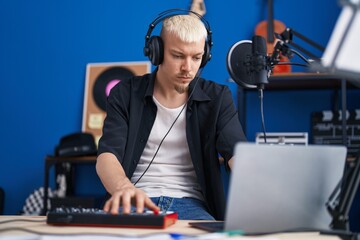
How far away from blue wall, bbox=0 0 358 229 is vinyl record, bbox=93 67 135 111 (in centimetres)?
9

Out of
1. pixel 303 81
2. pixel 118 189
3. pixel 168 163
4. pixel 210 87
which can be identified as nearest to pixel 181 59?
pixel 210 87

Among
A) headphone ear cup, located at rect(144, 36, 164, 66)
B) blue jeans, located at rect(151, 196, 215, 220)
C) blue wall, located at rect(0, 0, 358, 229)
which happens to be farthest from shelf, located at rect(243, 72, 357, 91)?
blue jeans, located at rect(151, 196, 215, 220)

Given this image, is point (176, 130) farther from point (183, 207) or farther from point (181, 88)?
point (183, 207)

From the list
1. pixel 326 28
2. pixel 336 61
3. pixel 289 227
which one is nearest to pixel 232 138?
pixel 289 227

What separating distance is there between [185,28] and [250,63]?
0.44m

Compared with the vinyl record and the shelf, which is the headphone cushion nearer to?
the shelf

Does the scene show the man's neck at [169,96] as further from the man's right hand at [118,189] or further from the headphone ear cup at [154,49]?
the man's right hand at [118,189]

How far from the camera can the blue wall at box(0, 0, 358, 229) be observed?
3.41 meters

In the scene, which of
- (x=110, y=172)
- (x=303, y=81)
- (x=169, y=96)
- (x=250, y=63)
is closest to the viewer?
(x=250, y=63)

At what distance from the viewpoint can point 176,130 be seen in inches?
71.5

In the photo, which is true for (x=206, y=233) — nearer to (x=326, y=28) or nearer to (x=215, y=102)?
(x=215, y=102)

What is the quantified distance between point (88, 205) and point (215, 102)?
1379 millimetres

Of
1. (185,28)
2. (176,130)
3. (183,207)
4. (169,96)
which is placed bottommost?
(183,207)

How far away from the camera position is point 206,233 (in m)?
1.01
